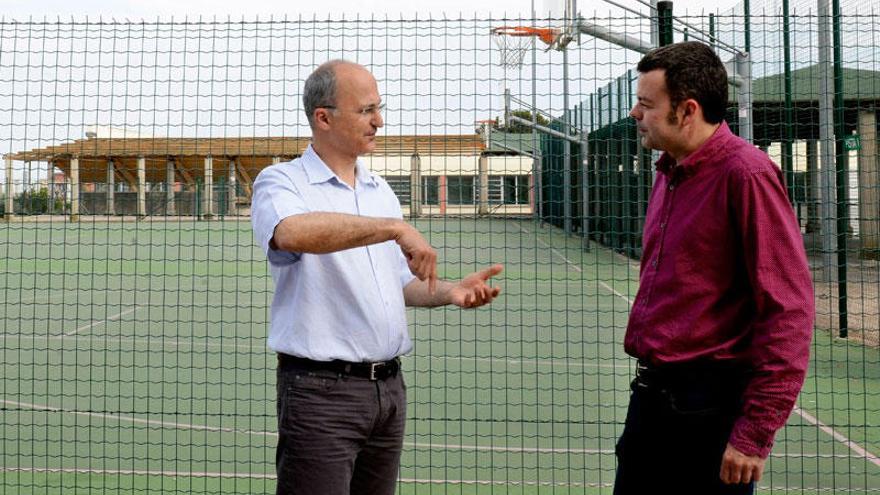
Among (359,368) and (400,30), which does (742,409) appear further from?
(400,30)

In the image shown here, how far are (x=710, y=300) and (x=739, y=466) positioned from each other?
41 centimetres

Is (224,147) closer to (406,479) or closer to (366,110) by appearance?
(406,479)

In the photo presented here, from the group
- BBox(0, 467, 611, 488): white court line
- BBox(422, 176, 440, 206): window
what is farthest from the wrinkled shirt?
BBox(422, 176, 440, 206): window

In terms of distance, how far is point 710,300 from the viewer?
239 cm

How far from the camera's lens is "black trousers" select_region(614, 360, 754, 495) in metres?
2.41

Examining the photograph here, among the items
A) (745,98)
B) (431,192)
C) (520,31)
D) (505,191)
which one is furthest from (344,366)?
(505,191)

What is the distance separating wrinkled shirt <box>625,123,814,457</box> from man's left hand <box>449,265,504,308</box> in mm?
399

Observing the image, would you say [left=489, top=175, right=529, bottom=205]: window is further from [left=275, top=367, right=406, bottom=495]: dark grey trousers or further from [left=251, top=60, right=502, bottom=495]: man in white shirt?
[left=275, top=367, right=406, bottom=495]: dark grey trousers

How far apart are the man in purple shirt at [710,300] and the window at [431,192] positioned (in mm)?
4660

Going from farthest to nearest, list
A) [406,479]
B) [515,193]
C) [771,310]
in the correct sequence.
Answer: [515,193] → [406,479] → [771,310]

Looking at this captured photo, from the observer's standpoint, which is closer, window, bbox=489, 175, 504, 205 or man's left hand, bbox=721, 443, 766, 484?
man's left hand, bbox=721, 443, 766, 484

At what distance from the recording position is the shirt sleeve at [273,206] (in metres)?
2.48

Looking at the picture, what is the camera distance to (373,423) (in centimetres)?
267

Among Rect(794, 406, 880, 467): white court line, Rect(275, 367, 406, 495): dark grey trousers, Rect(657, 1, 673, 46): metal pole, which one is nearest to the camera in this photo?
Rect(275, 367, 406, 495): dark grey trousers
